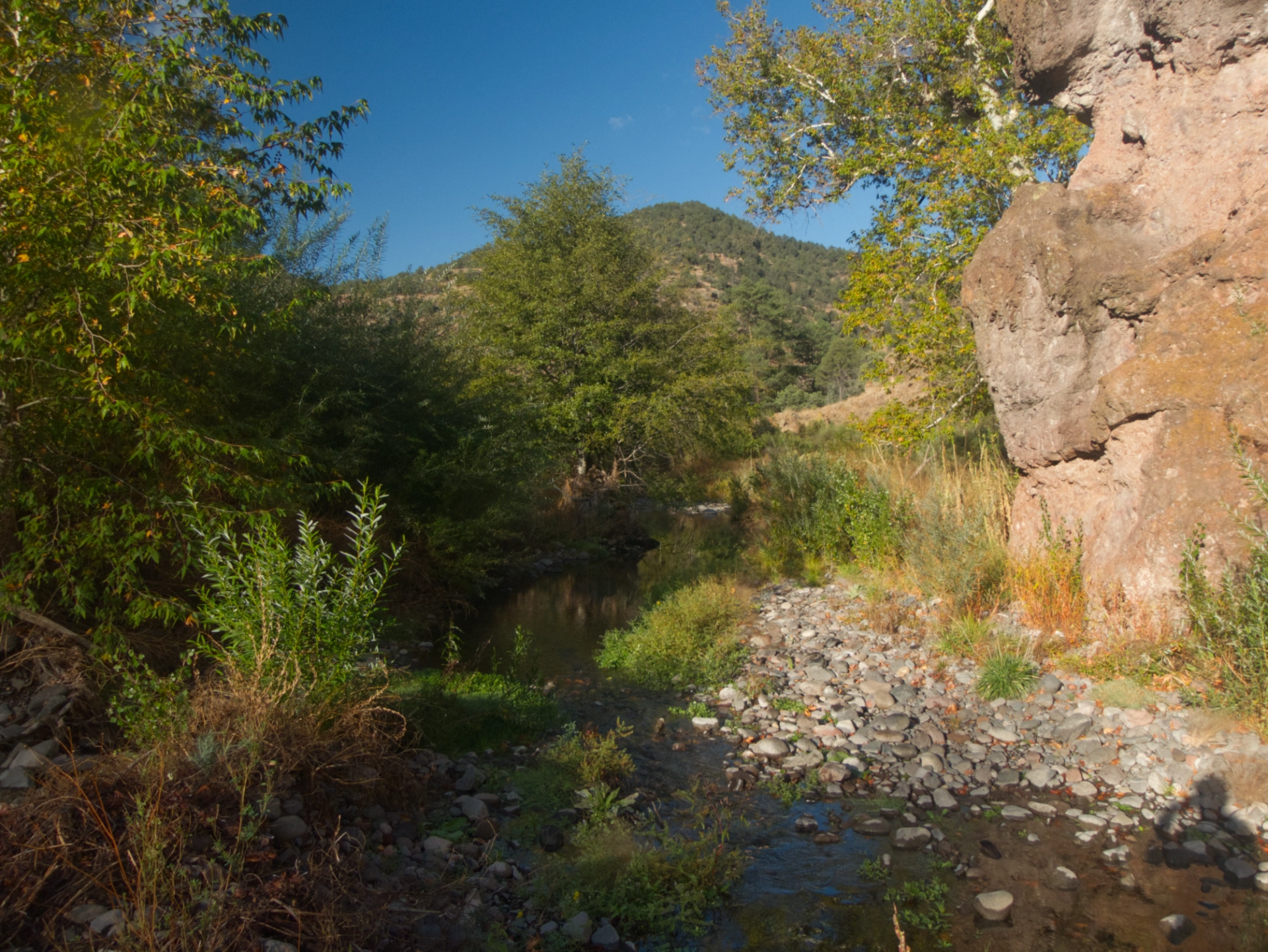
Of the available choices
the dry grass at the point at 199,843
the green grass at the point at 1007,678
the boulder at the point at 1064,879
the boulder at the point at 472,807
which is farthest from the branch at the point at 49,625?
the green grass at the point at 1007,678

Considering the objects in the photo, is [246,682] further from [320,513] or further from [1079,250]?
[1079,250]

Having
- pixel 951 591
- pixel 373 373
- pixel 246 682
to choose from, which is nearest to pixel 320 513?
pixel 373 373

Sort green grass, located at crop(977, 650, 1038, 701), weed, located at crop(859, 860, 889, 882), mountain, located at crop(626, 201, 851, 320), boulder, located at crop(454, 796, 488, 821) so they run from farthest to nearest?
mountain, located at crop(626, 201, 851, 320) → green grass, located at crop(977, 650, 1038, 701) → boulder, located at crop(454, 796, 488, 821) → weed, located at crop(859, 860, 889, 882)

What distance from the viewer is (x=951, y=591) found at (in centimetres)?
820

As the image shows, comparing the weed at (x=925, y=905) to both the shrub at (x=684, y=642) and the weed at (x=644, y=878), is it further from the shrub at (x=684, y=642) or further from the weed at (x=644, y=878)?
the shrub at (x=684, y=642)

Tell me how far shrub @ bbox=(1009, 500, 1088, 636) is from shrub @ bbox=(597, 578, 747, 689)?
3.15 m

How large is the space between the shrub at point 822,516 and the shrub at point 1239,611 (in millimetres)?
4446

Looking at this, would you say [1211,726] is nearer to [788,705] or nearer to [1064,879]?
[1064,879]

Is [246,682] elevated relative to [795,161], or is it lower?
lower

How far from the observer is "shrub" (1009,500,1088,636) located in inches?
280

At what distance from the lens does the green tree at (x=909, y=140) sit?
1105cm

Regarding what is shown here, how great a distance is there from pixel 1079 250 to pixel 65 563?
9.19 metres

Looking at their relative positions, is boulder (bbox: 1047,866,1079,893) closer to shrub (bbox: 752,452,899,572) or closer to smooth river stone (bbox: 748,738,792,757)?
smooth river stone (bbox: 748,738,792,757)

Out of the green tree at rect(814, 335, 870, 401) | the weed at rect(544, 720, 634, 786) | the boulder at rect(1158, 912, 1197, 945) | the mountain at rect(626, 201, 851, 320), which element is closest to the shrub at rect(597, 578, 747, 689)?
the weed at rect(544, 720, 634, 786)
